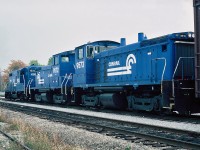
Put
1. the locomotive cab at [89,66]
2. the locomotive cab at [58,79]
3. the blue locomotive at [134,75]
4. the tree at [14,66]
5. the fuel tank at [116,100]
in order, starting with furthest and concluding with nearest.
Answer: the tree at [14,66], the locomotive cab at [58,79], the locomotive cab at [89,66], the fuel tank at [116,100], the blue locomotive at [134,75]

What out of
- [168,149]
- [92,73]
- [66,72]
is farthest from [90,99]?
[168,149]

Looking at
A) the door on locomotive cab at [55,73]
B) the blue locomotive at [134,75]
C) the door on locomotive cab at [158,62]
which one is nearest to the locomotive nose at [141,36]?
the blue locomotive at [134,75]

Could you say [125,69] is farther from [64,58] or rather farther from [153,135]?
[64,58]

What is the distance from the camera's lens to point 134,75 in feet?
52.6

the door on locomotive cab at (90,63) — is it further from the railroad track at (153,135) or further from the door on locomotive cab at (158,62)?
the railroad track at (153,135)

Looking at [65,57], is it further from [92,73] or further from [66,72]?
[92,73]

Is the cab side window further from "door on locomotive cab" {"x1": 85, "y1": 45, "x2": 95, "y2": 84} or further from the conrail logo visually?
the conrail logo

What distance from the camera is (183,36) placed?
13.7 meters

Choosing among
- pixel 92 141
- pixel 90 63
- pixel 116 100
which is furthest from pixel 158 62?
pixel 92 141

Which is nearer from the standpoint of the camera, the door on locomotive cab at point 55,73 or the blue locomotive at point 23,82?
the door on locomotive cab at point 55,73

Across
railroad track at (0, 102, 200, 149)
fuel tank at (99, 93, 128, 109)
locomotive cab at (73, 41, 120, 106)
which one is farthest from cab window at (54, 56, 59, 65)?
railroad track at (0, 102, 200, 149)

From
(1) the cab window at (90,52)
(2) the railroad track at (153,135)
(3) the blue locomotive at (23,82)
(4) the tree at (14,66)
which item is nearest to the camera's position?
(2) the railroad track at (153,135)

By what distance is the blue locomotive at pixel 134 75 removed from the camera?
12.8m

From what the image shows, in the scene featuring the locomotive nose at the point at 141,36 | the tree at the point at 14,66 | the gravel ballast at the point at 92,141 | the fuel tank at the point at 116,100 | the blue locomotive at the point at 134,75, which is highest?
the tree at the point at 14,66
